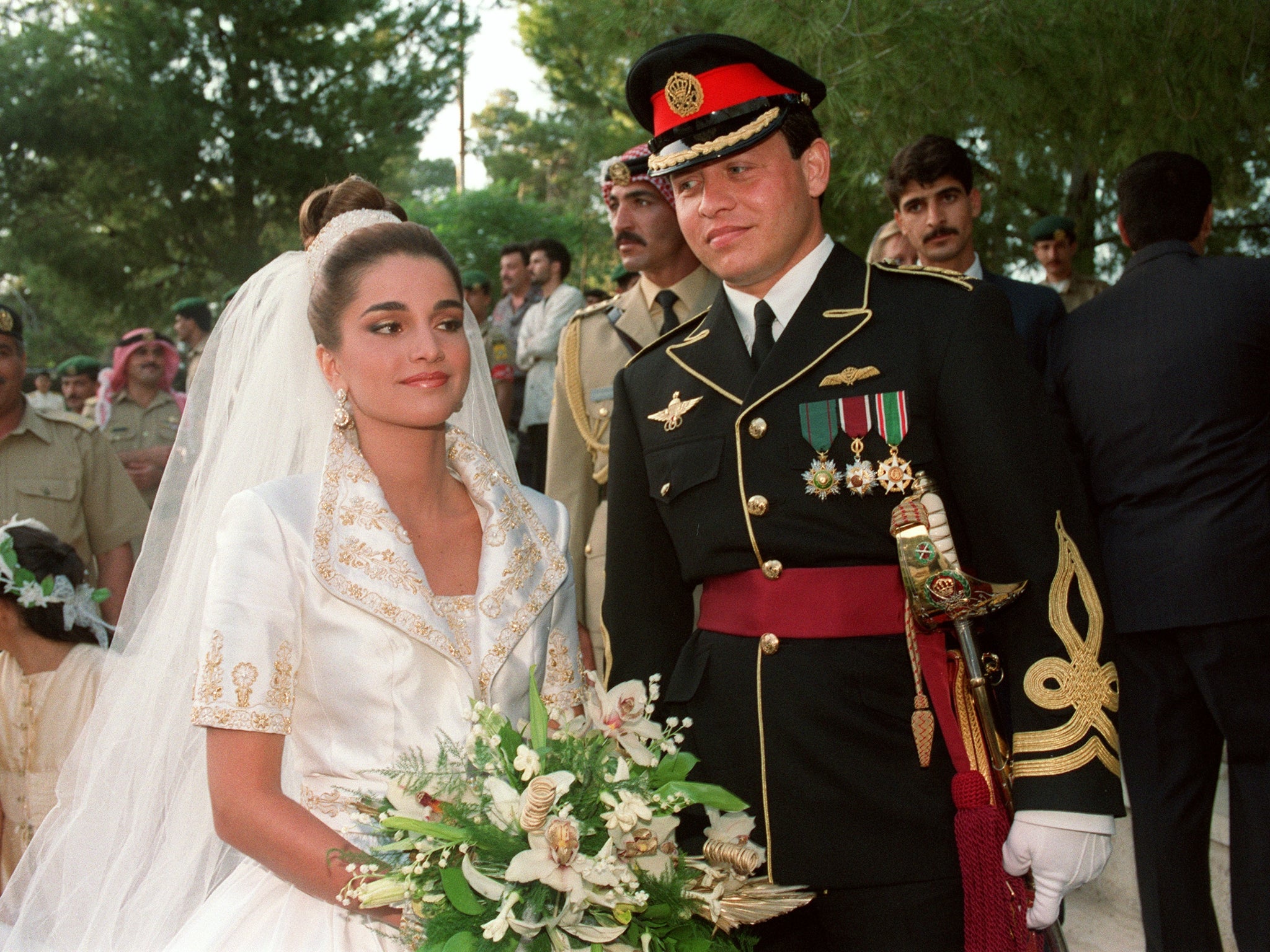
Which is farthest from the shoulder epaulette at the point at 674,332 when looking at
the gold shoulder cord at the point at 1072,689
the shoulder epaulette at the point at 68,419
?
the shoulder epaulette at the point at 68,419

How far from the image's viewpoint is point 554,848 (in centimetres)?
166

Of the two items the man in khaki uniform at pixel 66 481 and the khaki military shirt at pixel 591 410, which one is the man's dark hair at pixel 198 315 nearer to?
the man in khaki uniform at pixel 66 481

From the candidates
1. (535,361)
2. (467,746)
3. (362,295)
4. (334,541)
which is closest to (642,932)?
(467,746)

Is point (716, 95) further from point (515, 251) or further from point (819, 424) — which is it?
point (515, 251)

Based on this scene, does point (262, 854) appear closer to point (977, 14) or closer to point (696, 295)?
point (696, 295)

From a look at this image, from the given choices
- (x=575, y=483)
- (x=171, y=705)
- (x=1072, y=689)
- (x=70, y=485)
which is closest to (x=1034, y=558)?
(x=1072, y=689)

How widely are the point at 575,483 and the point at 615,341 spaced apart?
488 millimetres

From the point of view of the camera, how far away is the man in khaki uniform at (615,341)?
392cm

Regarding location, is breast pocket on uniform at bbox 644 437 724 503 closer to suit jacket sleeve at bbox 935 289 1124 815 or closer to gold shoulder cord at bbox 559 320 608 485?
suit jacket sleeve at bbox 935 289 1124 815

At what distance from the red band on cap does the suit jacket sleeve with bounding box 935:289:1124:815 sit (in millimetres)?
617

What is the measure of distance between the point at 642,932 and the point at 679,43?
5.48ft

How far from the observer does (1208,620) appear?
3.61m

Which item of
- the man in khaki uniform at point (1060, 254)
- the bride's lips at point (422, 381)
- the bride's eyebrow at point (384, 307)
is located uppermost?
the man in khaki uniform at point (1060, 254)

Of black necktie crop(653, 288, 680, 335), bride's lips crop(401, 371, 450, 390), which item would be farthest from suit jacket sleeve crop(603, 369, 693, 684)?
black necktie crop(653, 288, 680, 335)
